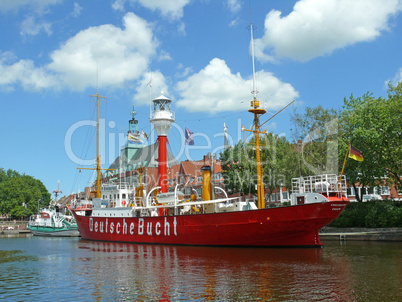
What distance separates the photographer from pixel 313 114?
4997cm

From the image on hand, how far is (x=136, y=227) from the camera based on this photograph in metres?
38.4

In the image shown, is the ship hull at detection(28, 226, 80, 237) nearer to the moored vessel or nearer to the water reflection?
the moored vessel

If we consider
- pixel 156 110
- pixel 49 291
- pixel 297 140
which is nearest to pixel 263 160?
pixel 297 140

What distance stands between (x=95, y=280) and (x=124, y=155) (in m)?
110

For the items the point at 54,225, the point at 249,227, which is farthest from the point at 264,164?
A: the point at 54,225

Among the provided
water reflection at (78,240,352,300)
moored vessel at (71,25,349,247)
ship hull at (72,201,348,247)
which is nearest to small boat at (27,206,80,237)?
moored vessel at (71,25,349,247)

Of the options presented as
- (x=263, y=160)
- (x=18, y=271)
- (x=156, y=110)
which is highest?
(x=156, y=110)

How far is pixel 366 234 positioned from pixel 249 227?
14.4 metres

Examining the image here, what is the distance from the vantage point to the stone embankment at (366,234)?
34.6 m

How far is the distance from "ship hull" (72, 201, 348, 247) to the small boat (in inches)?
1265

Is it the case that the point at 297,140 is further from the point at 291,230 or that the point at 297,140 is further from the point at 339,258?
the point at 339,258

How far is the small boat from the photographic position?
64.9 m

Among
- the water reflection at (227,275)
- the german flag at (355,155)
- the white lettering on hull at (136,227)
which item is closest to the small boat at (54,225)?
the white lettering on hull at (136,227)

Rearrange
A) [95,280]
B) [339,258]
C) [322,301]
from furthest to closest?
[339,258]
[95,280]
[322,301]
